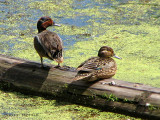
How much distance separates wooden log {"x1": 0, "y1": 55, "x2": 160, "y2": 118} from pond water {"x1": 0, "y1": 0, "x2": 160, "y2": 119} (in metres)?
1.53

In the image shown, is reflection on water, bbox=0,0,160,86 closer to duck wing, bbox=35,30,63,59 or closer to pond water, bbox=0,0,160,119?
pond water, bbox=0,0,160,119

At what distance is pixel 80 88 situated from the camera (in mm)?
4543

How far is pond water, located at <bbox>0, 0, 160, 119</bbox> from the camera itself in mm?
6599

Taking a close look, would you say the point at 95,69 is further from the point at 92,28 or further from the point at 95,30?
the point at 92,28

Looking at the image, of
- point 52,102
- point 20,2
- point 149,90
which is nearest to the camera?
point 149,90

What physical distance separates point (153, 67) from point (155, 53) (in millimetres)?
657

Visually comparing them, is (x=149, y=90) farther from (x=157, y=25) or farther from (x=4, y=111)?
(x=157, y=25)

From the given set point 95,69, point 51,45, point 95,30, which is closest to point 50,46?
point 51,45

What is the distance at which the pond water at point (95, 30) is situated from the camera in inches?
260

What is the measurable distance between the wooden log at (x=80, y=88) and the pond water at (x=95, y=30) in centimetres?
153

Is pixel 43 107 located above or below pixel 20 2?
below

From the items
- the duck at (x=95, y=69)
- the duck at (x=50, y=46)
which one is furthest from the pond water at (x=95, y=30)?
the duck at (x=50, y=46)

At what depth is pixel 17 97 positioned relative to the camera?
5020mm

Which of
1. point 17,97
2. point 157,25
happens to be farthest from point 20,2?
point 17,97
